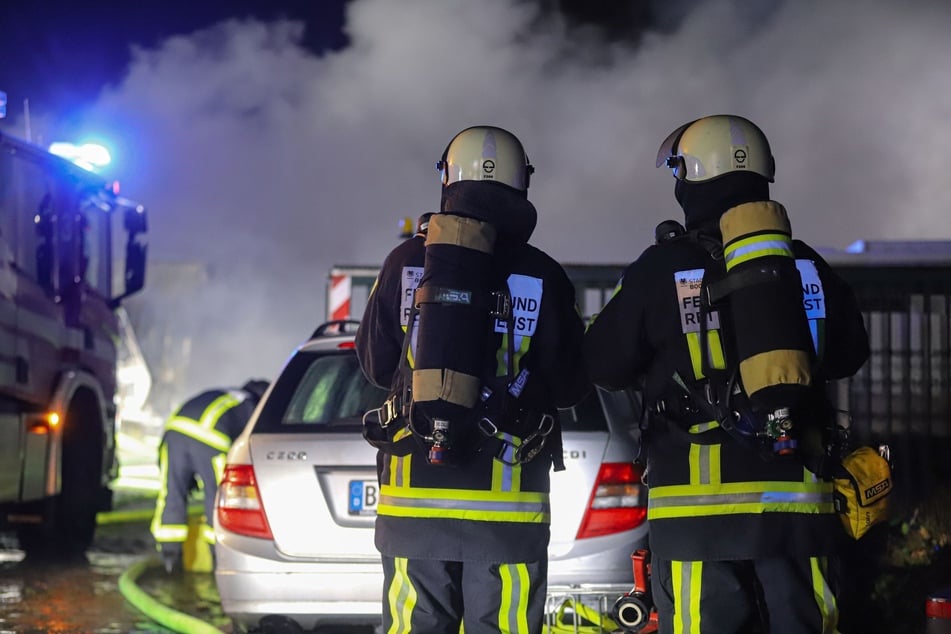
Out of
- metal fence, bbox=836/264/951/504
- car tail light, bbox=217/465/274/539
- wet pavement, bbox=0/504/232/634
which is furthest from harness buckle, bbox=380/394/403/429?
metal fence, bbox=836/264/951/504

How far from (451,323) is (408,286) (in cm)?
30

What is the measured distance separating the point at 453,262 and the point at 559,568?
1778 millimetres

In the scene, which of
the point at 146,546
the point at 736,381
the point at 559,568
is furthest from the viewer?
the point at 146,546

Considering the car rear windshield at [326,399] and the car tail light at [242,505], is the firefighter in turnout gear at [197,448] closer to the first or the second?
the car rear windshield at [326,399]

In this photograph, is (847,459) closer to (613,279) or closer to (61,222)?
(613,279)


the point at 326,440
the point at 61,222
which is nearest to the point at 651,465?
the point at 326,440

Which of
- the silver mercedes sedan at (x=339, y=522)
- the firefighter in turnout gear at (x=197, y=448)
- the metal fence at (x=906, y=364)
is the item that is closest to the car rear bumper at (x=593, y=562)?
the silver mercedes sedan at (x=339, y=522)

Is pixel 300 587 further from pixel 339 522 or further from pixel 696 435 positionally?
pixel 696 435

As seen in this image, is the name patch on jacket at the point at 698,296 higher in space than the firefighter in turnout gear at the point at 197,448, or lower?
higher

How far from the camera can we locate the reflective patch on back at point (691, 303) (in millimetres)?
3254

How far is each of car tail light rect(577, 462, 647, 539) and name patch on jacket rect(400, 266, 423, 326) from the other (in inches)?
60.8

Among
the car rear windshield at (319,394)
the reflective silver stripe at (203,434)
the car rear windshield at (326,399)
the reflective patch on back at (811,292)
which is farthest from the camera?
the reflective silver stripe at (203,434)

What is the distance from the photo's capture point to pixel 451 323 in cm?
338

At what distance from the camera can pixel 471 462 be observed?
3.51 meters
